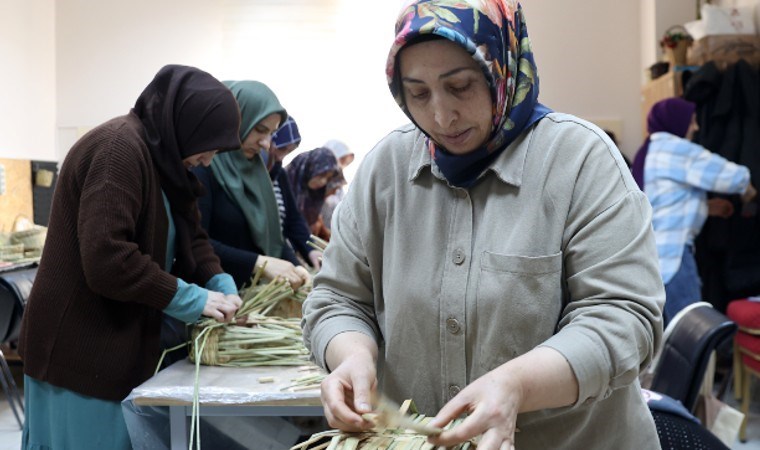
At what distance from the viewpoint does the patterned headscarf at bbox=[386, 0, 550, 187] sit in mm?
1095

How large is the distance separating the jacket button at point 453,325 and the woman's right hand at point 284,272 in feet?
5.34

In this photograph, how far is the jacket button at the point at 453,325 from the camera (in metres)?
1.13

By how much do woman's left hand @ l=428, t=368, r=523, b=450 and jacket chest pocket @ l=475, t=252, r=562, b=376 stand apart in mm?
141

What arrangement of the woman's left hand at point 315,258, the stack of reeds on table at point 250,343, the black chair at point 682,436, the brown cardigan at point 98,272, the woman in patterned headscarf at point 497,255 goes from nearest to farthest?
the woman in patterned headscarf at point 497,255, the black chair at point 682,436, the brown cardigan at point 98,272, the stack of reeds on table at point 250,343, the woman's left hand at point 315,258

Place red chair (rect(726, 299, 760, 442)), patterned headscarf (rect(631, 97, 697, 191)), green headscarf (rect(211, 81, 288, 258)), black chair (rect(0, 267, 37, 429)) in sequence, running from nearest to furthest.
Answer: green headscarf (rect(211, 81, 288, 258)), black chair (rect(0, 267, 37, 429)), red chair (rect(726, 299, 760, 442)), patterned headscarf (rect(631, 97, 697, 191))

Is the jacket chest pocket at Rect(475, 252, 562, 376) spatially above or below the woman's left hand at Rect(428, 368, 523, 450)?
above

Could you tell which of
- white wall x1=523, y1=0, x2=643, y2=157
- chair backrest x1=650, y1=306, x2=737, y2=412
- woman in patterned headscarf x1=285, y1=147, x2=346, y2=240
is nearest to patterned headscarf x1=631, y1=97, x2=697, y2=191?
woman in patterned headscarf x1=285, y1=147, x2=346, y2=240

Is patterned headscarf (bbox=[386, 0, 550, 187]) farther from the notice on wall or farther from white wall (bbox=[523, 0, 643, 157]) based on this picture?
white wall (bbox=[523, 0, 643, 157])

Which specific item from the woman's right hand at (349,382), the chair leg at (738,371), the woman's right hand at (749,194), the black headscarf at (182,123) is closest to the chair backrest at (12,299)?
the black headscarf at (182,123)

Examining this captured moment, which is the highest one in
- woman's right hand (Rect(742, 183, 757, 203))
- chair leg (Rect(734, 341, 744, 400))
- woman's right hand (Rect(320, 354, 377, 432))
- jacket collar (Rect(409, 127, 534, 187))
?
jacket collar (Rect(409, 127, 534, 187))

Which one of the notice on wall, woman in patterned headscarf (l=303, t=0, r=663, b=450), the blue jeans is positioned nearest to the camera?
woman in patterned headscarf (l=303, t=0, r=663, b=450)

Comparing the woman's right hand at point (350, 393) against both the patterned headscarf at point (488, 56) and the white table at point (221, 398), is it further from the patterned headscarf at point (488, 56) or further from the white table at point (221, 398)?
the white table at point (221, 398)

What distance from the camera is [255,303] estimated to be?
8.83 feet

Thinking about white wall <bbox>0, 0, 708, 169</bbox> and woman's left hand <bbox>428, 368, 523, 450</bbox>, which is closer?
woman's left hand <bbox>428, 368, 523, 450</bbox>
